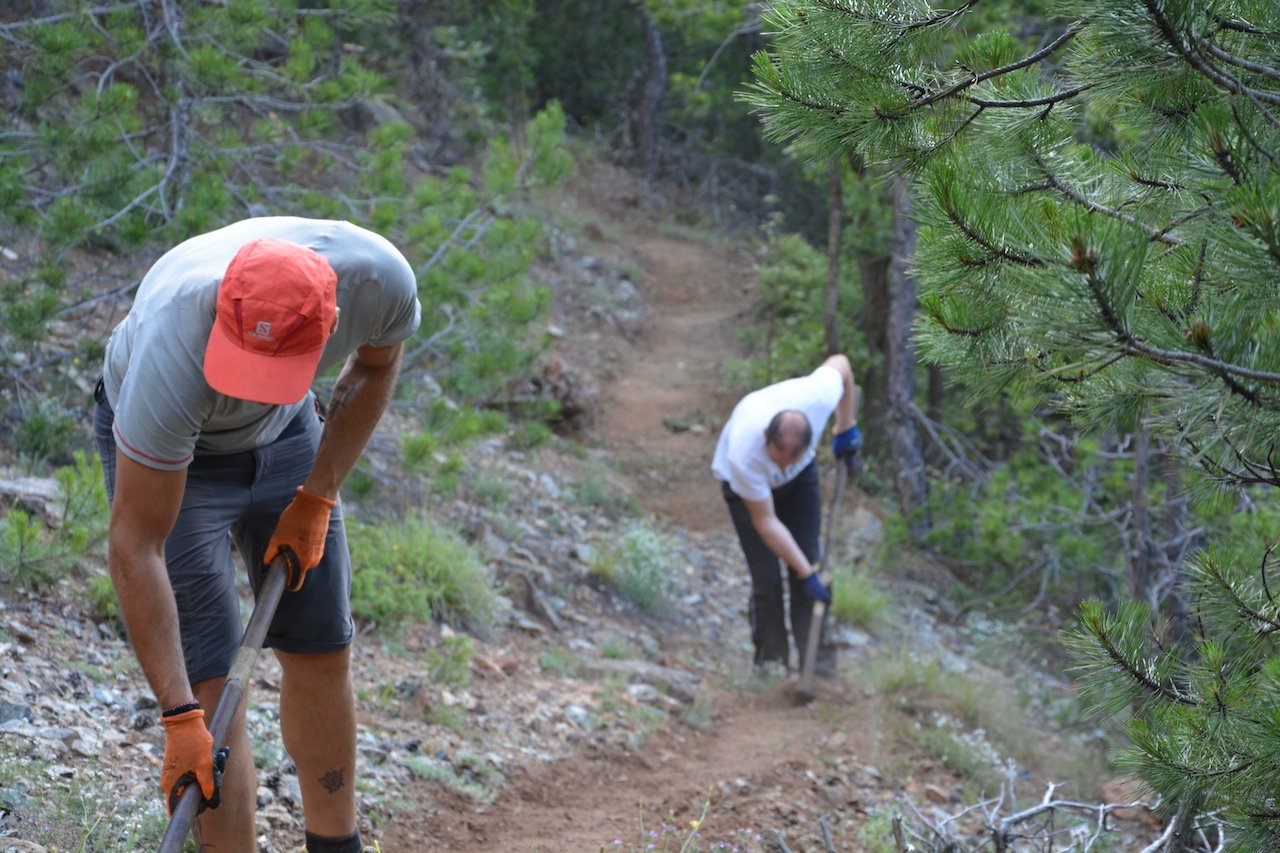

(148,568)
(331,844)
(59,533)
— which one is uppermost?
(148,568)

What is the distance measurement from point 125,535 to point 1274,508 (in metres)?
3.71

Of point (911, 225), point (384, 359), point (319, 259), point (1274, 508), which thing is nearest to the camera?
point (319, 259)

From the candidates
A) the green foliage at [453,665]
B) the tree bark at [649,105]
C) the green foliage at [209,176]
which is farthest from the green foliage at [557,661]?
the tree bark at [649,105]

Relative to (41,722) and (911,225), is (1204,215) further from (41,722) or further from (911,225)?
(911,225)

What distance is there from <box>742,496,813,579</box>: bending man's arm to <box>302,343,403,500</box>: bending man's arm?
2866mm

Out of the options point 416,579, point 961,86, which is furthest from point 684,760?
point 961,86

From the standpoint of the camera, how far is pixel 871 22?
2357 mm

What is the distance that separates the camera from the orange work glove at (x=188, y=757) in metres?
2.44

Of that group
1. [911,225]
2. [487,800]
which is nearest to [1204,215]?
[487,800]

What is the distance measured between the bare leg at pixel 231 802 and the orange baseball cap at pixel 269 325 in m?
0.86

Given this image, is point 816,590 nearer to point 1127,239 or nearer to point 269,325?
point 269,325

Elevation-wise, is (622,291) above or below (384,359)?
below

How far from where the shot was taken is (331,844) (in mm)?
3078

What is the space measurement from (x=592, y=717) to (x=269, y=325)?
320 cm
